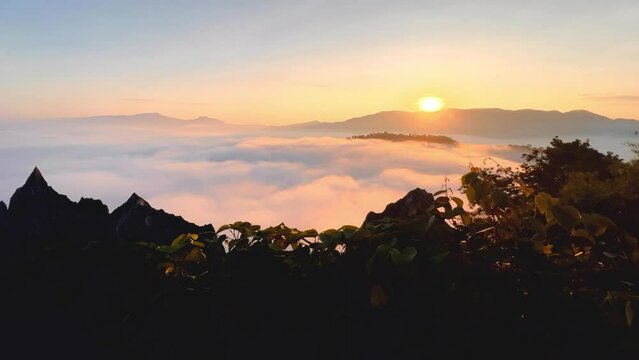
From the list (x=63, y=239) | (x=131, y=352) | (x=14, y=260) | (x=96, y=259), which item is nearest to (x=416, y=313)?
(x=131, y=352)

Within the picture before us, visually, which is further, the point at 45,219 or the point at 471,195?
the point at 45,219

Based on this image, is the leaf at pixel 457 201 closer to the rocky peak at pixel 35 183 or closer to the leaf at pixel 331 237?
the leaf at pixel 331 237

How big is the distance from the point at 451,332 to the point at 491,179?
0.87 metres

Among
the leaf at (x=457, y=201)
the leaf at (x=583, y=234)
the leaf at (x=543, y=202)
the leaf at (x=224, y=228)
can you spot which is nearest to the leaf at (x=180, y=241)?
the leaf at (x=224, y=228)

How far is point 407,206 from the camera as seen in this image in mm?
3117

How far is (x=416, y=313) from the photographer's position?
2904 millimetres

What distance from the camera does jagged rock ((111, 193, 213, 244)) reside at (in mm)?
3416

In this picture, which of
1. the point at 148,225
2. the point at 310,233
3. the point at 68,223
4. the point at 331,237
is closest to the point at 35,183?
the point at 68,223

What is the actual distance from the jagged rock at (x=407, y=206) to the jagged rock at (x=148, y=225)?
3.68ft

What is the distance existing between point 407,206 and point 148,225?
1636 mm

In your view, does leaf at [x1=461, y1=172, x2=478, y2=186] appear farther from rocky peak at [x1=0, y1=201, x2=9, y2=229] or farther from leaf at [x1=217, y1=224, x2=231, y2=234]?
rocky peak at [x1=0, y1=201, x2=9, y2=229]

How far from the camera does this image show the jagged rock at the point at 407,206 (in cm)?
309

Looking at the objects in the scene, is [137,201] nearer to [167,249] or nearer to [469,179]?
[167,249]

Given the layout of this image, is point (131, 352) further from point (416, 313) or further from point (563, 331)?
point (563, 331)
